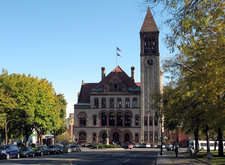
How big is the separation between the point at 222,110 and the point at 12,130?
45.3 meters

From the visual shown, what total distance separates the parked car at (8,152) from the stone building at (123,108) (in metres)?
55.3

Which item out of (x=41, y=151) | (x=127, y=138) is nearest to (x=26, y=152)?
(x=41, y=151)

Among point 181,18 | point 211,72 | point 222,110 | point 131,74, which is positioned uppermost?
point 131,74

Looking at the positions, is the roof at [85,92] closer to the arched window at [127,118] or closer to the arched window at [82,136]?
the arched window at [82,136]

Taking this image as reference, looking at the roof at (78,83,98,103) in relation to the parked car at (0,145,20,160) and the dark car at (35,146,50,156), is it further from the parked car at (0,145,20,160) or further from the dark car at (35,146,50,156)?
the parked car at (0,145,20,160)

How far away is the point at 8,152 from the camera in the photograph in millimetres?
37094

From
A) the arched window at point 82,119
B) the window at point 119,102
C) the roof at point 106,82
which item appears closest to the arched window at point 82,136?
the arched window at point 82,119

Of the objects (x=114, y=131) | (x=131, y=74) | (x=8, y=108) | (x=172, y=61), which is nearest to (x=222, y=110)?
(x=172, y=61)

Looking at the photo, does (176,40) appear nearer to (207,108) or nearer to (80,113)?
(207,108)

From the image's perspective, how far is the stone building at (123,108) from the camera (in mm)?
92562

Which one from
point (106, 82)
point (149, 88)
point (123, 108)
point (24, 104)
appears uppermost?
point (106, 82)

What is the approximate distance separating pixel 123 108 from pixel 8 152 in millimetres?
59209

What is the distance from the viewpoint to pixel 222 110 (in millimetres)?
22766

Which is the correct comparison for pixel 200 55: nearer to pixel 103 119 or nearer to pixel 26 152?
pixel 26 152
